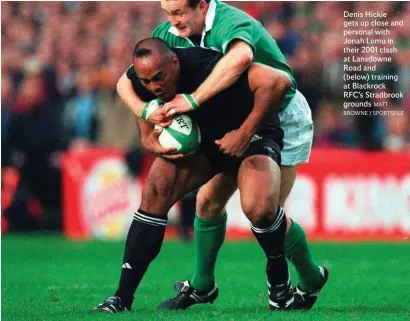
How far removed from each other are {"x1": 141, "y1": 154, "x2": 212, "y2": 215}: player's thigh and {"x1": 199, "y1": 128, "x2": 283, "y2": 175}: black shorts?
0.09m

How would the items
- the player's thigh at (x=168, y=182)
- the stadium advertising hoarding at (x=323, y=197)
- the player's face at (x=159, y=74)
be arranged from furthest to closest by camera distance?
the stadium advertising hoarding at (x=323, y=197), the player's thigh at (x=168, y=182), the player's face at (x=159, y=74)

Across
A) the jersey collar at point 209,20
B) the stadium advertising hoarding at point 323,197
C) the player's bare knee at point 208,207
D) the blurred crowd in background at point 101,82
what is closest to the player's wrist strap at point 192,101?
the jersey collar at point 209,20

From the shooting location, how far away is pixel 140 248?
6648 millimetres

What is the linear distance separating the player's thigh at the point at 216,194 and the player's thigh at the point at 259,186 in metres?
0.34

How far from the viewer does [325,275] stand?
7.31 meters

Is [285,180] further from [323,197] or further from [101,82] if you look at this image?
[101,82]

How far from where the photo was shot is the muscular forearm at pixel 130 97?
6668 millimetres

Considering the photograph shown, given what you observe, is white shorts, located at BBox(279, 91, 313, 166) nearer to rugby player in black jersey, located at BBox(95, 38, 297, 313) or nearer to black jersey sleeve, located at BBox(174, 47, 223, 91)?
rugby player in black jersey, located at BBox(95, 38, 297, 313)

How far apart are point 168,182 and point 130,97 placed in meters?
0.58

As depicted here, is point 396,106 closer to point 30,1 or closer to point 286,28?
point 286,28

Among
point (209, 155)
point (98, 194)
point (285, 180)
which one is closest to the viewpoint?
point (209, 155)

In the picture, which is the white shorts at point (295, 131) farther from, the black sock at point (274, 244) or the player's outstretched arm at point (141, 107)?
the player's outstretched arm at point (141, 107)

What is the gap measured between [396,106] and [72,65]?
4.89 meters

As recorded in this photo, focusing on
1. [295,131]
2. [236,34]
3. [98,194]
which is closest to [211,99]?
[236,34]
